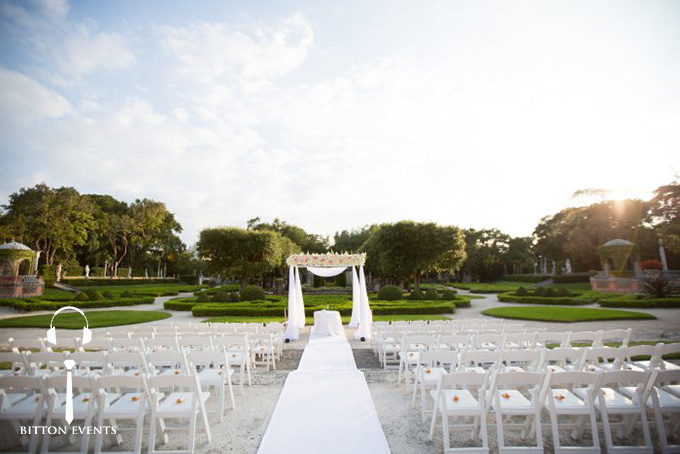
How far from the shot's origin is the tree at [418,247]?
99.9 feet

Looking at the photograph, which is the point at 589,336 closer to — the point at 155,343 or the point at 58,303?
the point at 155,343

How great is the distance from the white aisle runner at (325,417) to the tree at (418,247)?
939 inches

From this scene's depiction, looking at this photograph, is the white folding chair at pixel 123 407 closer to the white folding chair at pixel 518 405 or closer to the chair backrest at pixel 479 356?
the white folding chair at pixel 518 405

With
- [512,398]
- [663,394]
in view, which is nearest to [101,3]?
[512,398]

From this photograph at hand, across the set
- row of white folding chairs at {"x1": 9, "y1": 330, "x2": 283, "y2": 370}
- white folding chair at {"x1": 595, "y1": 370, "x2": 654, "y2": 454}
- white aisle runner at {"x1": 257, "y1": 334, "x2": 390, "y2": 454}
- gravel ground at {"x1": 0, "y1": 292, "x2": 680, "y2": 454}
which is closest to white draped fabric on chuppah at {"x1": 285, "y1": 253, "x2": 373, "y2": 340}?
gravel ground at {"x1": 0, "y1": 292, "x2": 680, "y2": 454}

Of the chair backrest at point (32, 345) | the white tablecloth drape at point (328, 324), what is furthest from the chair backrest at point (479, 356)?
the white tablecloth drape at point (328, 324)

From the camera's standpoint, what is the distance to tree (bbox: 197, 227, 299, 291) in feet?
101

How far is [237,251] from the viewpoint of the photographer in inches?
1225

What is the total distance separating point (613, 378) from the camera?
3.95 metres

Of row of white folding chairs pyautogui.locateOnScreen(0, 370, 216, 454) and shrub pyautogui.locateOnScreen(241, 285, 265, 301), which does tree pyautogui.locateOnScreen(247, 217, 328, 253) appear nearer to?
shrub pyautogui.locateOnScreen(241, 285, 265, 301)

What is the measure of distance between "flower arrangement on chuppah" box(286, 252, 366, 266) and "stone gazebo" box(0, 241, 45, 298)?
95.5ft

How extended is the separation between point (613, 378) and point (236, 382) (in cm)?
675

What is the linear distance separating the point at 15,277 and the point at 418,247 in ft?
116

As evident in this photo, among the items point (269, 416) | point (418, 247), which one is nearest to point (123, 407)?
point (269, 416)
